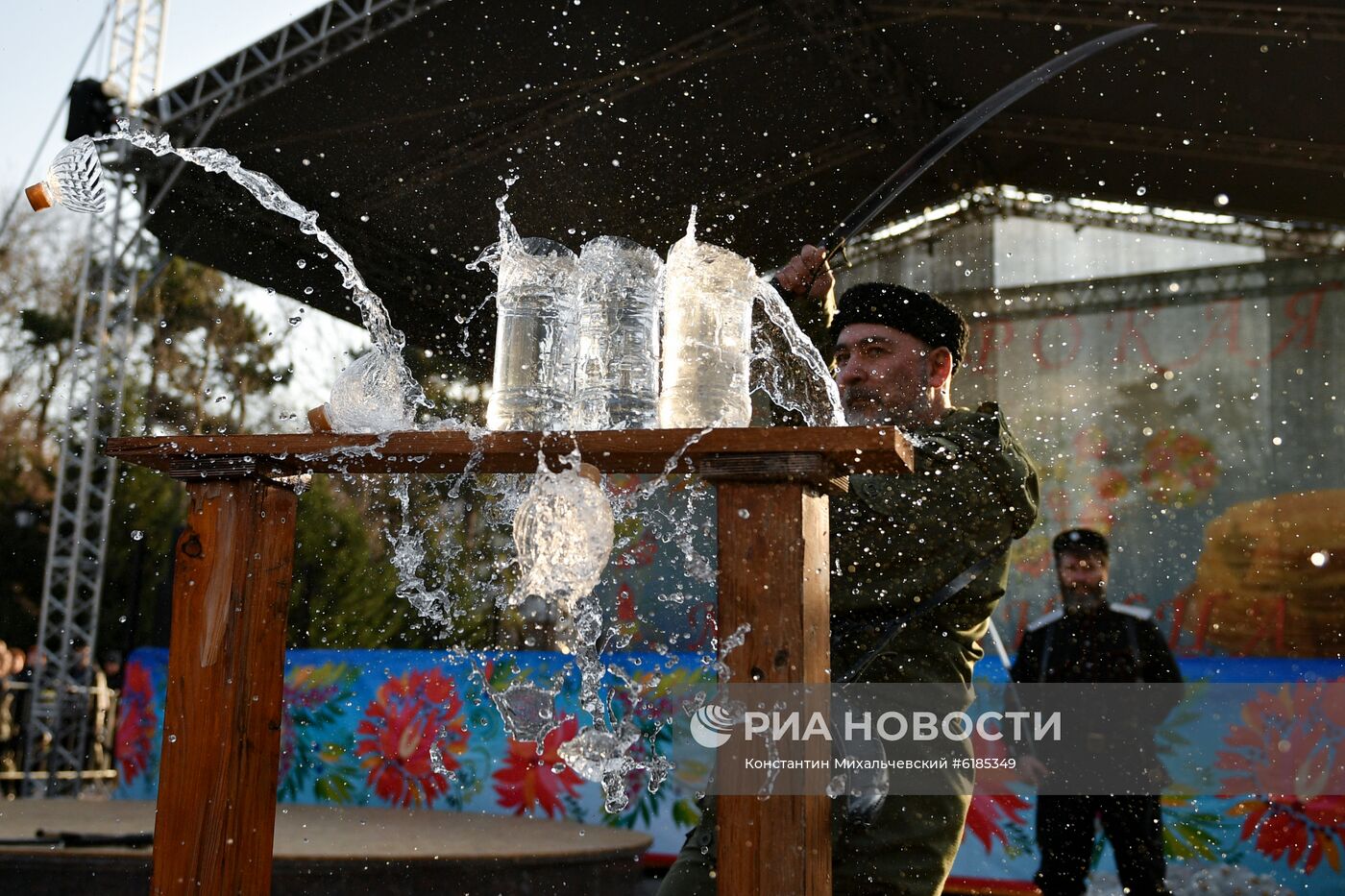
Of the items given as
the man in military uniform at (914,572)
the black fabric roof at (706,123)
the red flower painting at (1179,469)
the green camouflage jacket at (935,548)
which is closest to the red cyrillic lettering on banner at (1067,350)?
the red flower painting at (1179,469)

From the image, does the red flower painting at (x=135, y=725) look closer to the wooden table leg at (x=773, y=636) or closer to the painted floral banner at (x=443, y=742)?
the painted floral banner at (x=443, y=742)

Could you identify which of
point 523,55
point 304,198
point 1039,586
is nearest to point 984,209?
point 1039,586

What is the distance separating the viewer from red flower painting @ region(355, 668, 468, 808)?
6238 mm

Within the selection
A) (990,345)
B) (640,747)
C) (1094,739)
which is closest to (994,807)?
(1094,739)

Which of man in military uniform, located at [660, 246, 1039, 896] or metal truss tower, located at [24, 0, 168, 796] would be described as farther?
metal truss tower, located at [24, 0, 168, 796]

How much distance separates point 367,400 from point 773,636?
1.97 ft

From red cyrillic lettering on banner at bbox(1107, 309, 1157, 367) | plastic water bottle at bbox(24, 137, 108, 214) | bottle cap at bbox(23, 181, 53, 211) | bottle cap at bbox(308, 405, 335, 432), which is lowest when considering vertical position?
bottle cap at bbox(308, 405, 335, 432)

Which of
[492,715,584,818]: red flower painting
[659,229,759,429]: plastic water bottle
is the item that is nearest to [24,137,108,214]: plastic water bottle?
[659,229,759,429]: plastic water bottle

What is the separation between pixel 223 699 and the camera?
1.54 metres

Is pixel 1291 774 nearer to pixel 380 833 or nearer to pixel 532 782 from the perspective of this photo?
pixel 532 782

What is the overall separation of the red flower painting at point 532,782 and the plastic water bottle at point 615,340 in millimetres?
4805

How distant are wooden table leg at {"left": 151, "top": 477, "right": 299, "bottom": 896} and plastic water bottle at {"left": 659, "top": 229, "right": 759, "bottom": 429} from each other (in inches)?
22.4

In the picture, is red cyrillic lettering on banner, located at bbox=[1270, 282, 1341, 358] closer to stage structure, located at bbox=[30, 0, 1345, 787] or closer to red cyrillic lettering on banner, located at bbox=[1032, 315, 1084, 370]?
stage structure, located at bbox=[30, 0, 1345, 787]

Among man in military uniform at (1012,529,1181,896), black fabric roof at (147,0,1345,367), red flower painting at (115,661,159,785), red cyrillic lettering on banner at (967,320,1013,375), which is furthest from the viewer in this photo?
red cyrillic lettering on banner at (967,320,1013,375)
